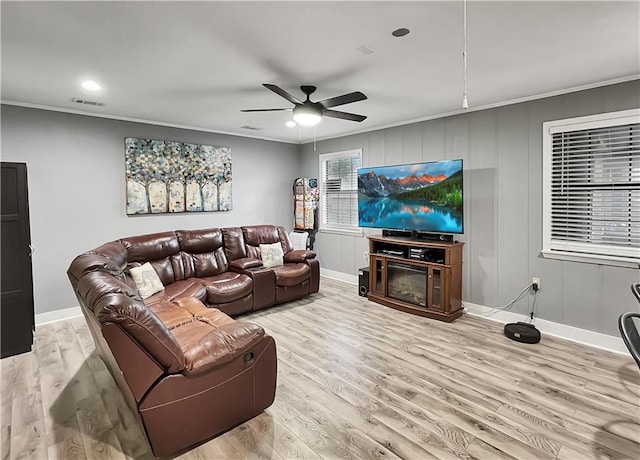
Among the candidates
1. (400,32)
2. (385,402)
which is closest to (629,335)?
(385,402)

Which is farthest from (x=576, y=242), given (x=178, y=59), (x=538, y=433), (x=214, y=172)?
(x=214, y=172)

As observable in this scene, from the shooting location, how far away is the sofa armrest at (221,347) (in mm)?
1958

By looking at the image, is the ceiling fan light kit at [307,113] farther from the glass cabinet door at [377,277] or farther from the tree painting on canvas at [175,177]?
the tree painting on canvas at [175,177]

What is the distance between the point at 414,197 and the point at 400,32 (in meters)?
2.45

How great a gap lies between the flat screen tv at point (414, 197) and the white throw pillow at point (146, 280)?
2.95 meters

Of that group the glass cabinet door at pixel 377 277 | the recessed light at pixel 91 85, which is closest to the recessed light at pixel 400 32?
the recessed light at pixel 91 85

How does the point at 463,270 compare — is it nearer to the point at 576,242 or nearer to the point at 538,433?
the point at 576,242

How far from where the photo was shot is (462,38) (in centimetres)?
239

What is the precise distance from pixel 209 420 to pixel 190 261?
9.28 feet

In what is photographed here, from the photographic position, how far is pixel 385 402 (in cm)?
247

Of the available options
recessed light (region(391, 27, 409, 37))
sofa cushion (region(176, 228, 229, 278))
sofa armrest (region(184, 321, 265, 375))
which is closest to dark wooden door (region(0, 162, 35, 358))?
sofa cushion (region(176, 228, 229, 278))

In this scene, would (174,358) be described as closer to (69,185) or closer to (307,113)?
(307,113)

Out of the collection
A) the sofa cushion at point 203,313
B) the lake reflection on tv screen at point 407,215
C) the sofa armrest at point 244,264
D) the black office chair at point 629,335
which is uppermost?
the lake reflection on tv screen at point 407,215

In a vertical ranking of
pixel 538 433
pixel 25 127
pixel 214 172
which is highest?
pixel 25 127
